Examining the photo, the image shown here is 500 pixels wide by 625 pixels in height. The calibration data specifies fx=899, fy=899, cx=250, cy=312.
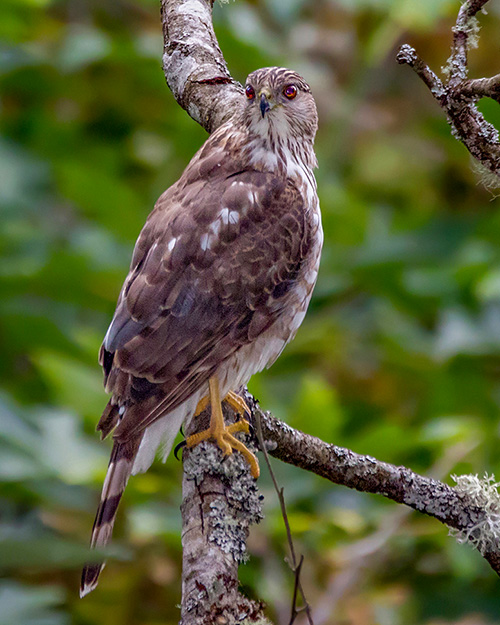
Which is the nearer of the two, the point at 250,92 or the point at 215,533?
the point at 215,533

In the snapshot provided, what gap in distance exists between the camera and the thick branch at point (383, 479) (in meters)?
2.32

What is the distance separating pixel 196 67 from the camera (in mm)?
3084

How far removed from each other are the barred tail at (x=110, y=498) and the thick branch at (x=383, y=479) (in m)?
0.43

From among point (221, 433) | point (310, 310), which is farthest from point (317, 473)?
point (310, 310)

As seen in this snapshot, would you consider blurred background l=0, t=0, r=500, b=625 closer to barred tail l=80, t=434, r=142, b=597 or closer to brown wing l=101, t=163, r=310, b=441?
barred tail l=80, t=434, r=142, b=597

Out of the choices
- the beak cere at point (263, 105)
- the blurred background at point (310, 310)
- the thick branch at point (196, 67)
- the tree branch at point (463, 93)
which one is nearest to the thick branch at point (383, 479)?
the blurred background at point (310, 310)

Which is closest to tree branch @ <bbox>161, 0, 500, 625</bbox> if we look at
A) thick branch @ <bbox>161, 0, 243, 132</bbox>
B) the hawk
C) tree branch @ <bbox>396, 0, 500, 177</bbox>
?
tree branch @ <bbox>396, 0, 500, 177</bbox>

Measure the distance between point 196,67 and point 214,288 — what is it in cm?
88

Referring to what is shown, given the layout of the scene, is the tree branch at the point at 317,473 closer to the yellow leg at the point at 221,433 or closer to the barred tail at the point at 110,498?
the yellow leg at the point at 221,433

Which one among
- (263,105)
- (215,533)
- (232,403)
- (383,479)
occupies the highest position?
(263,105)

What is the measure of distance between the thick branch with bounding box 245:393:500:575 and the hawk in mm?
193

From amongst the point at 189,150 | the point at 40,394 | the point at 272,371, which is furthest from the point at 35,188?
the point at 272,371

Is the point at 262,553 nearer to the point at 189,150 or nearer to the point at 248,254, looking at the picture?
the point at 248,254

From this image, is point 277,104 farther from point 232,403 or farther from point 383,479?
point 383,479
